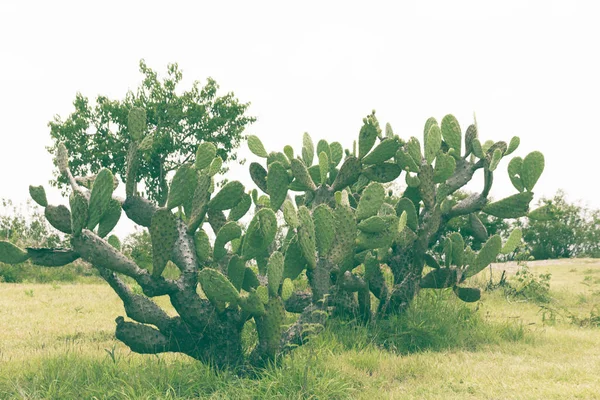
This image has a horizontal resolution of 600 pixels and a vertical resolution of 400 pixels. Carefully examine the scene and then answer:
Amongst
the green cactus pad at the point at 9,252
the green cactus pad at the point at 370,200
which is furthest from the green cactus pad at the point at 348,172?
the green cactus pad at the point at 9,252

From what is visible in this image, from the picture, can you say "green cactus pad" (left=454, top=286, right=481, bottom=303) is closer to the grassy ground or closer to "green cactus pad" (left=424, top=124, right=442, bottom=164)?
the grassy ground

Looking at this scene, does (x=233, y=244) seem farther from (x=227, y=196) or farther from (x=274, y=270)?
(x=274, y=270)

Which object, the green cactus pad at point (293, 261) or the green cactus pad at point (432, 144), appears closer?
the green cactus pad at point (293, 261)

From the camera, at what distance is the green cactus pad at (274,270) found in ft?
11.8

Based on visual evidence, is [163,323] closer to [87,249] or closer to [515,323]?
[87,249]

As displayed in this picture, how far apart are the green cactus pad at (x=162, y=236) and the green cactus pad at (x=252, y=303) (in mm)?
585

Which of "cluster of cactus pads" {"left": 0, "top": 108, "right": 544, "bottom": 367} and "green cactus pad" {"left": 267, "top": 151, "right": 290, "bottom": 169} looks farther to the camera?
"green cactus pad" {"left": 267, "top": 151, "right": 290, "bottom": 169}

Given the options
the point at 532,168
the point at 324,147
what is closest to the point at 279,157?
the point at 324,147

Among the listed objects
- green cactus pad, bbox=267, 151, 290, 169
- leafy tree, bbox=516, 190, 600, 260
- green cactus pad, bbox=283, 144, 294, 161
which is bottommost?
leafy tree, bbox=516, 190, 600, 260

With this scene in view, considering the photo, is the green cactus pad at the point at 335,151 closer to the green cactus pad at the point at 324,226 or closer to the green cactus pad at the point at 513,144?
the green cactus pad at the point at 324,226

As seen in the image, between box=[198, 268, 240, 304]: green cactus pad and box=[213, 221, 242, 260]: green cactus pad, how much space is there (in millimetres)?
373

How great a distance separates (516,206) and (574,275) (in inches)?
333

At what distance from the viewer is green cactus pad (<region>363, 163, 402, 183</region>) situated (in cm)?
520

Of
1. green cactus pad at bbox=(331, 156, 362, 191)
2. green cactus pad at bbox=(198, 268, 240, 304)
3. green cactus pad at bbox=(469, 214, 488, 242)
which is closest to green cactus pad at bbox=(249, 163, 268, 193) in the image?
green cactus pad at bbox=(331, 156, 362, 191)
